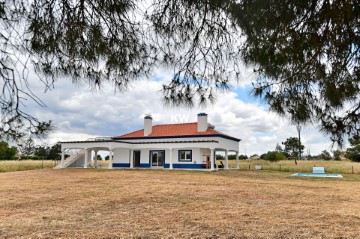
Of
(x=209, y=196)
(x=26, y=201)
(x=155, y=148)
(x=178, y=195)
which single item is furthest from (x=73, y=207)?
(x=155, y=148)

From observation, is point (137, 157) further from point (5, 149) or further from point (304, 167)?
point (5, 149)

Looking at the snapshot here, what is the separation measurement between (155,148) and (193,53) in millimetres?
26212

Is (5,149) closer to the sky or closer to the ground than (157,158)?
closer to the ground

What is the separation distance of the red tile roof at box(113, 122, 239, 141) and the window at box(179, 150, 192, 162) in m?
1.53

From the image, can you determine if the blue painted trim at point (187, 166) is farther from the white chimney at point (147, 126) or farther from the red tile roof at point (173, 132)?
the white chimney at point (147, 126)

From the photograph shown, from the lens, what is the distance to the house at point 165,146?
29.0 meters

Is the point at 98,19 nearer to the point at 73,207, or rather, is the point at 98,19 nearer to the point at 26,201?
the point at 73,207

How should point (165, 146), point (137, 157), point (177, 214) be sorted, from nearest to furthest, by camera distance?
point (177, 214)
point (165, 146)
point (137, 157)

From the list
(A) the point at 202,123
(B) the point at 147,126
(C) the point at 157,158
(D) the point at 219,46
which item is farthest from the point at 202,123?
(D) the point at 219,46

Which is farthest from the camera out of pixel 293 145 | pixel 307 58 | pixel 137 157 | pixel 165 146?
pixel 293 145

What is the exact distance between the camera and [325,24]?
436cm

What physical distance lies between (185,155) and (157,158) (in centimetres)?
305

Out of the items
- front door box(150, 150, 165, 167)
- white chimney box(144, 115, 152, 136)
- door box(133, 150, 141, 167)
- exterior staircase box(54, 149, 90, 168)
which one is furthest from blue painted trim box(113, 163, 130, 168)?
exterior staircase box(54, 149, 90, 168)

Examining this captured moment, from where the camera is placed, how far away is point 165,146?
29.7 meters
